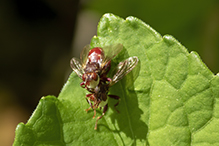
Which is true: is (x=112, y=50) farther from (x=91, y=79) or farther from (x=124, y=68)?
(x=91, y=79)

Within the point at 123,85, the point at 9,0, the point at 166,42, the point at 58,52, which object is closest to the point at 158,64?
the point at 166,42

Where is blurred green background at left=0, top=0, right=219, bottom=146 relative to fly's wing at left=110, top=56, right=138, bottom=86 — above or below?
above

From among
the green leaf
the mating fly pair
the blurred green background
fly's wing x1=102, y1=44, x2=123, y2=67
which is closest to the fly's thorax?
the mating fly pair

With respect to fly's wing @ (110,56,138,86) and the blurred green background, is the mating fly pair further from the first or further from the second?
the blurred green background

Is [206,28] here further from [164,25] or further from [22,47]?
[22,47]

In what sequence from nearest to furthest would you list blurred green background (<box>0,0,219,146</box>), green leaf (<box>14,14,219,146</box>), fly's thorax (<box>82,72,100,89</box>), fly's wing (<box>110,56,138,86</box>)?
green leaf (<box>14,14,219,146</box>) < fly's wing (<box>110,56,138,86</box>) < fly's thorax (<box>82,72,100,89</box>) < blurred green background (<box>0,0,219,146</box>)

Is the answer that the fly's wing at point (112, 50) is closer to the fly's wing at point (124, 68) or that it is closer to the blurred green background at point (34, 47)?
the fly's wing at point (124, 68)
